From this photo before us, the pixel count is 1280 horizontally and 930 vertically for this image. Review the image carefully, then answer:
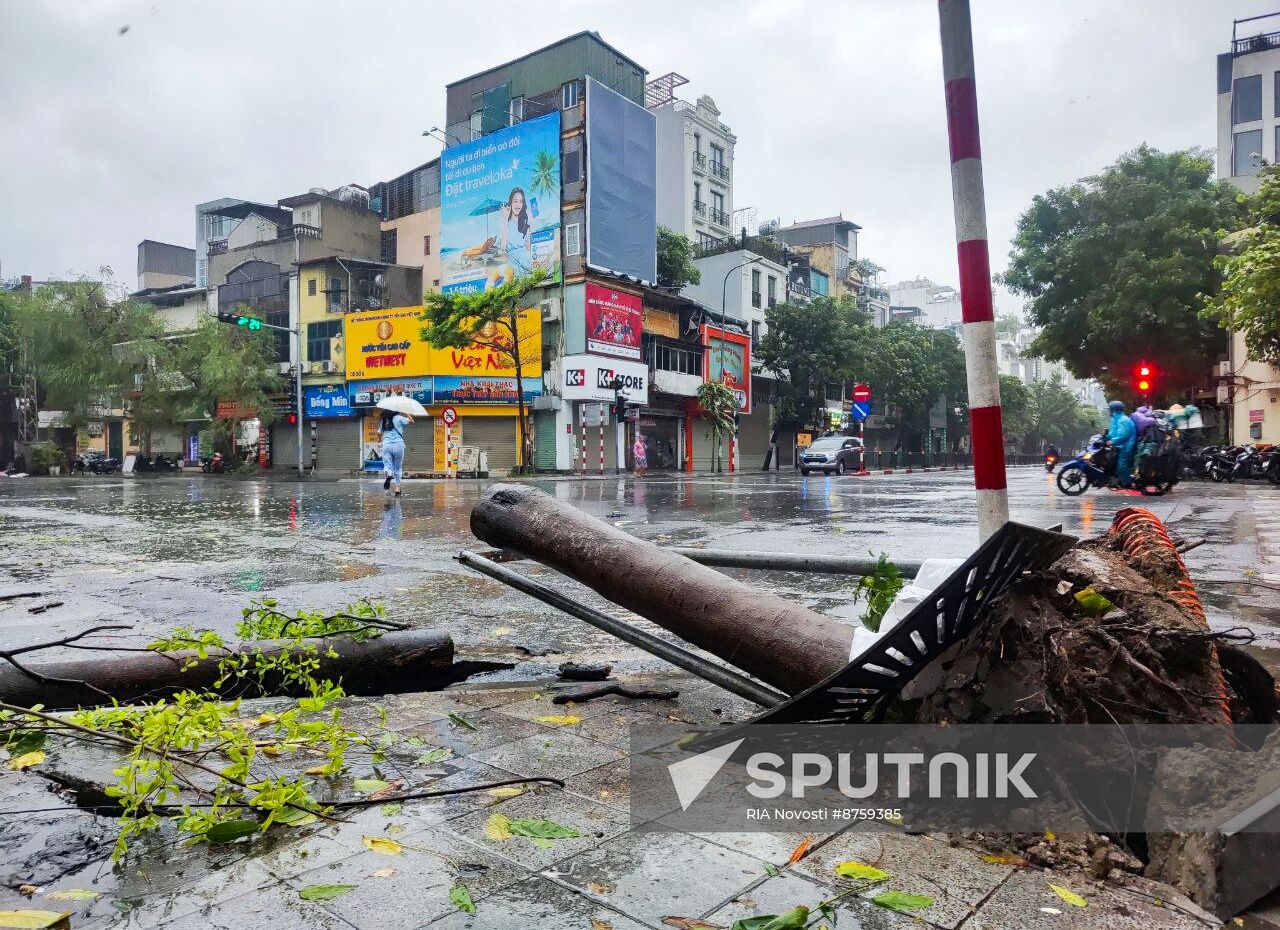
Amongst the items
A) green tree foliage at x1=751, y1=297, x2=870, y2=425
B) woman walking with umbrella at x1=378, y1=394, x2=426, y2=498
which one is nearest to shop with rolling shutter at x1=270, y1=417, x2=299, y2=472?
woman walking with umbrella at x1=378, y1=394, x2=426, y2=498

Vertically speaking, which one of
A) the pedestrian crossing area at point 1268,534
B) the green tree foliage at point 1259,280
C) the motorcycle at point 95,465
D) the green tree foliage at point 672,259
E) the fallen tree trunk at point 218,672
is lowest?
the pedestrian crossing area at point 1268,534

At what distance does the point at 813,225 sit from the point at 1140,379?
41725 mm

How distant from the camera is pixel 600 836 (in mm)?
1754

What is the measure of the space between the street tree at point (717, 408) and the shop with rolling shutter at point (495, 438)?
9.68 m

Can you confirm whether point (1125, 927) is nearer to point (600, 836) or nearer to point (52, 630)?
point (600, 836)

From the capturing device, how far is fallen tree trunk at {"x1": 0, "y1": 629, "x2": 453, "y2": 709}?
2551 mm

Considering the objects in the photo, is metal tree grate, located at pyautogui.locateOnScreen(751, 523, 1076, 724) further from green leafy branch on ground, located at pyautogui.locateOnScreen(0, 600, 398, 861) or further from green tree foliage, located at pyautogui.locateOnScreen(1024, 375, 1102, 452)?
green tree foliage, located at pyautogui.locateOnScreen(1024, 375, 1102, 452)

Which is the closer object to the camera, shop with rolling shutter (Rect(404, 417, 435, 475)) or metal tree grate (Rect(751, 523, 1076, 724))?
metal tree grate (Rect(751, 523, 1076, 724))

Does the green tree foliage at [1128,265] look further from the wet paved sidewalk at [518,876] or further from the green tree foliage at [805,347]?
the wet paved sidewalk at [518,876]

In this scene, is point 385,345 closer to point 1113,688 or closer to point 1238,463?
point 1238,463

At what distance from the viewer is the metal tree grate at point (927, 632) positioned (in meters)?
1.65

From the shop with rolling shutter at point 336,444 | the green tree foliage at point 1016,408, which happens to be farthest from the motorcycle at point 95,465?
the green tree foliage at point 1016,408

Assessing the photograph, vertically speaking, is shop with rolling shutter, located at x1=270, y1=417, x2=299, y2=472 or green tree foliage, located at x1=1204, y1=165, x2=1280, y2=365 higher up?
green tree foliage, located at x1=1204, y1=165, x2=1280, y2=365

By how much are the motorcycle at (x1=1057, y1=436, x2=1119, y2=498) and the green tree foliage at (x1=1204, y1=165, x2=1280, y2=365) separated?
3722 mm
